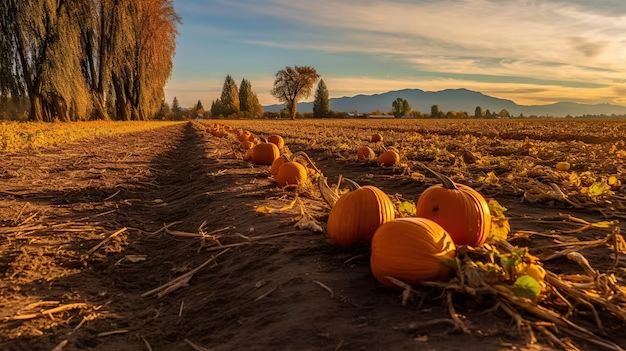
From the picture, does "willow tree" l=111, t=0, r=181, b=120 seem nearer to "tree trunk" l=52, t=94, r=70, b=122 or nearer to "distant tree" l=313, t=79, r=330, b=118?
"tree trunk" l=52, t=94, r=70, b=122

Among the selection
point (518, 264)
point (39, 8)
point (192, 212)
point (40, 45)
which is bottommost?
point (192, 212)

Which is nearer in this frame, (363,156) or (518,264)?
(518,264)

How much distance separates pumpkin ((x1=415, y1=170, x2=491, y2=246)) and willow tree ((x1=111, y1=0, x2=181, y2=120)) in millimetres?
34492

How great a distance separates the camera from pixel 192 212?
580 cm

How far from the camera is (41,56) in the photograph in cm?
2328

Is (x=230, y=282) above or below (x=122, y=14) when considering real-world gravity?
below

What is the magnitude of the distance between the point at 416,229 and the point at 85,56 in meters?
33.0

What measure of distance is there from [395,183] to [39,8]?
23.8 meters

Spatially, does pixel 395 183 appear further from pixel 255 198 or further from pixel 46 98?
pixel 46 98

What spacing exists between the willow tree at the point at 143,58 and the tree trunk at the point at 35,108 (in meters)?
Answer: 9.83

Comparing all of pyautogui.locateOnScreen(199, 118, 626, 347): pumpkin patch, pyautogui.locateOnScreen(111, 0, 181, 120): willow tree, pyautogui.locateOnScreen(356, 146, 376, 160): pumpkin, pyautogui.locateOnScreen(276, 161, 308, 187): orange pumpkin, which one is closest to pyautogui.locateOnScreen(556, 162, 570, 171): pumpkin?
pyautogui.locateOnScreen(199, 118, 626, 347): pumpkin patch

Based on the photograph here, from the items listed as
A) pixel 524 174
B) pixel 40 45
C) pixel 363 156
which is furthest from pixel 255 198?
pixel 40 45

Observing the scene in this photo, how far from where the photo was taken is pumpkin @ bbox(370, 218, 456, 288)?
8.21ft

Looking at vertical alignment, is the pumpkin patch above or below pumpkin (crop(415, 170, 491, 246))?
below
